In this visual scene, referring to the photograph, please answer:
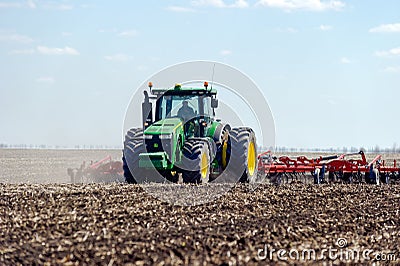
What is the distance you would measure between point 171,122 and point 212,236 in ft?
24.5

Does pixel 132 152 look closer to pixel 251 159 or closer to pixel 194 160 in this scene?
pixel 194 160

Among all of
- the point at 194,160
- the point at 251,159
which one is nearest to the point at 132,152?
the point at 194,160

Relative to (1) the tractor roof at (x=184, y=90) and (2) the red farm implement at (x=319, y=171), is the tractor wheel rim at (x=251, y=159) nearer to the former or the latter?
(2) the red farm implement at (x=319, y=171)

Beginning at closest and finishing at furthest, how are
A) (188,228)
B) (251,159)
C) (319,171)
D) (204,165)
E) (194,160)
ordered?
(188,228), (194,160), (204,165), (251,159), (319,171)

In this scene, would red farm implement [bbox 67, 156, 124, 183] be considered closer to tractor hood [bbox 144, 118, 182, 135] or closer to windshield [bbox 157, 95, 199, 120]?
windshield [bbox 157, 95, 199, 120]

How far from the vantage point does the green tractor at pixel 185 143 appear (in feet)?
50.0

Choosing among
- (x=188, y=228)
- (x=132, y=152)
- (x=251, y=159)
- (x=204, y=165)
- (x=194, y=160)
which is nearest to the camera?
(x=188, y=228)

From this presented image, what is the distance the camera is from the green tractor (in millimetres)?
15242

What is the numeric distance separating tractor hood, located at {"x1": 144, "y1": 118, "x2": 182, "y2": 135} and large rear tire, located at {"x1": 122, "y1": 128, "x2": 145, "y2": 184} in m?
0.35

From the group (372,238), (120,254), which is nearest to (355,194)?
(372,238)

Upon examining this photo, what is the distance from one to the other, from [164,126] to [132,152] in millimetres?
931

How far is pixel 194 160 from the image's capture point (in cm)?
1528

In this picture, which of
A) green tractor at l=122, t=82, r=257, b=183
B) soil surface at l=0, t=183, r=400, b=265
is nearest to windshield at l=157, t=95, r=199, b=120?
green tractor at l=122, t=82, r=257, b=183

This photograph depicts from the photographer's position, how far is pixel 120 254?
7.36 m
